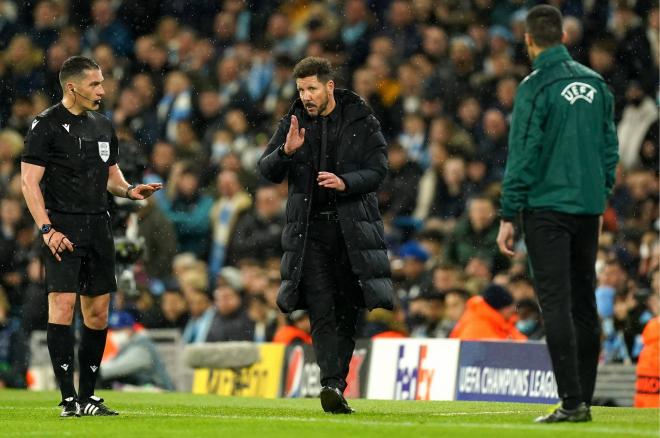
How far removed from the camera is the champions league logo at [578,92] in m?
8.01

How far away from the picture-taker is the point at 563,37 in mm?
8156

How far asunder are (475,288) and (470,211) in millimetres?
1194

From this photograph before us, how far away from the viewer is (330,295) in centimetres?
980

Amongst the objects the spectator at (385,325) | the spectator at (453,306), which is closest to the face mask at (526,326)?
the spectator at (453,306)

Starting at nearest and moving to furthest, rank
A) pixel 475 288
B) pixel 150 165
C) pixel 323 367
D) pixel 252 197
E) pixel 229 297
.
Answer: pixel 323 367
pixel 475 288
pixel 229 297
pixel 252 197
pixel 150 165

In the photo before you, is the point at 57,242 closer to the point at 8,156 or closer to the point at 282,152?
the point at 282,152

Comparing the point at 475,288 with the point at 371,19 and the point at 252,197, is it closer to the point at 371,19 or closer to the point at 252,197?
the point at 252,197

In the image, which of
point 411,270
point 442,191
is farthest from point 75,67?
point 442,191

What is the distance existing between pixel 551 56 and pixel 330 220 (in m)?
2.28

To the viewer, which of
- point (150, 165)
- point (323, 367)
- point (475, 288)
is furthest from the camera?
point (150, 165)

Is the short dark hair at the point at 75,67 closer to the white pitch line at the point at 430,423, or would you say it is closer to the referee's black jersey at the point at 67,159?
the referee's black jersey at the point at 67,159

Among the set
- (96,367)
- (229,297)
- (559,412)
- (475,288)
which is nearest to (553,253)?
(559,412)

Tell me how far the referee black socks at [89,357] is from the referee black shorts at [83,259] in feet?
0.97

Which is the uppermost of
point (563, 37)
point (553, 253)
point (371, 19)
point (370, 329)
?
point (371, 19)
